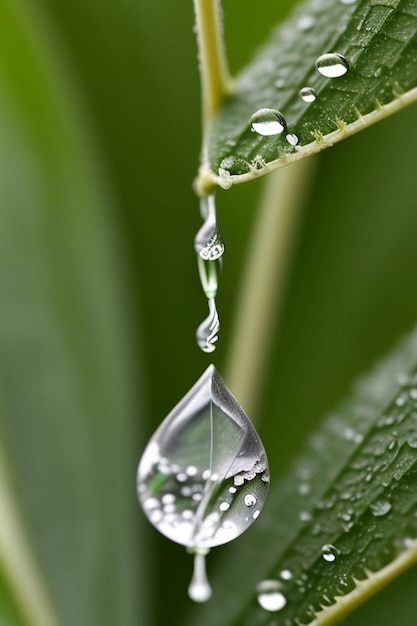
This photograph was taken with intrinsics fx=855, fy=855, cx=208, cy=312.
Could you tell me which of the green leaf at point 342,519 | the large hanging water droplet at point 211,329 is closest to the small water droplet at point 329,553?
the green leaf at point 342,519

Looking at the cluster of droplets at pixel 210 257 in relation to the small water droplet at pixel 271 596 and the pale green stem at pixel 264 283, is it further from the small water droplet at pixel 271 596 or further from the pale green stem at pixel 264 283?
the pale green stem at pixel 264 283

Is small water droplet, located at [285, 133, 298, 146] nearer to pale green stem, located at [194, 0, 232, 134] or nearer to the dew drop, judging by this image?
pale green stem, located at [194, 0, 232, 134]

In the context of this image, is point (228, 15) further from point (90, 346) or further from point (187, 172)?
point (90, 346)

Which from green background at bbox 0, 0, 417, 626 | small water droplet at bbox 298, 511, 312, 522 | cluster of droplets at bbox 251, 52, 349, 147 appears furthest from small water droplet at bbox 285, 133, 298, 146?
green background at bbox 0, 0, 417, 626

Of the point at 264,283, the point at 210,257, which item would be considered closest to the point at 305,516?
the point at 210,257

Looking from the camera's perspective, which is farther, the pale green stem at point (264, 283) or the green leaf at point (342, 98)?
the pale green stem at point (264, 283)
